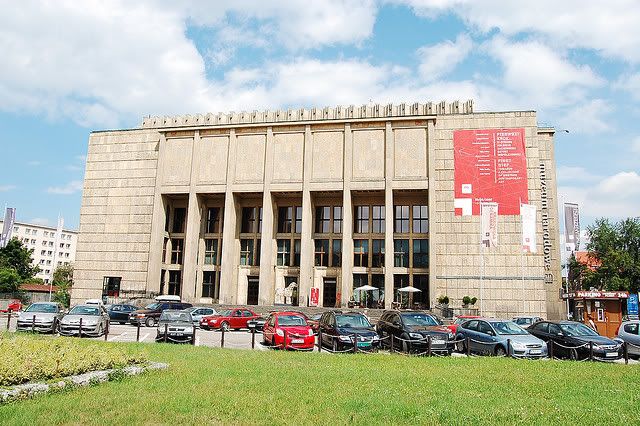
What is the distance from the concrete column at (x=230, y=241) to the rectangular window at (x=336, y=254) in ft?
32.1

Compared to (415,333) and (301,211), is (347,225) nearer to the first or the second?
(301,211)

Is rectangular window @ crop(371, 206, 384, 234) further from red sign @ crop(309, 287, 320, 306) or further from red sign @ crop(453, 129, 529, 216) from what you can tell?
red sign @ crop(309, 287, 320, 306)

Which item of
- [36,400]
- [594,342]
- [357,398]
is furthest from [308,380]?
[594,342]

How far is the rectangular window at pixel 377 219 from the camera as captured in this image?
47969 millimetres

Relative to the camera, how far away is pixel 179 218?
5272 cm

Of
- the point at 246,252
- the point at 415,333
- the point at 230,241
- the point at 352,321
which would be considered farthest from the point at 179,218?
the point at 415,333

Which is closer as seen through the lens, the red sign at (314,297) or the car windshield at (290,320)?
the car windshield at (290,320)

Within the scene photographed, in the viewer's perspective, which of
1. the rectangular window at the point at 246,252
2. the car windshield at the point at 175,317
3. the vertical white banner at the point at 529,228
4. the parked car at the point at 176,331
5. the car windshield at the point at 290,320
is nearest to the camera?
the car windshield at the point at 290,320

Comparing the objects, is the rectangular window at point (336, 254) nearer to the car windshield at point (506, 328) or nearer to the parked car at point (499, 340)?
the parked car at point (499, 340)

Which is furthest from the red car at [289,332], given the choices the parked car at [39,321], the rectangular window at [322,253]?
the rectangular window at [322,253]

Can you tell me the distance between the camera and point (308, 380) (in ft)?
34.6

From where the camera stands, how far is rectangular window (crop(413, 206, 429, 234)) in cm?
4669

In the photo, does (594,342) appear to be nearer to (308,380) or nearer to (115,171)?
(308,380)

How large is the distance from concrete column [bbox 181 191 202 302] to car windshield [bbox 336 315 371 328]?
101 feet
